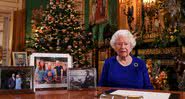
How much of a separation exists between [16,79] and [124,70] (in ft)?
3.33

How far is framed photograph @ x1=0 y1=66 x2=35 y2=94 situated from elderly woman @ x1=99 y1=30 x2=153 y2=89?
85 centimetres

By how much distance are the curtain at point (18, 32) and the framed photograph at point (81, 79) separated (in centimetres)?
745

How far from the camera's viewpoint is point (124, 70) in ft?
7.51

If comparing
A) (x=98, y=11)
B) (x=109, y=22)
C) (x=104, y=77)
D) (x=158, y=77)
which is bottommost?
(x=158, y=77)

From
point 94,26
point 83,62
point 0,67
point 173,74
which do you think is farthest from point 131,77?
point 94,26

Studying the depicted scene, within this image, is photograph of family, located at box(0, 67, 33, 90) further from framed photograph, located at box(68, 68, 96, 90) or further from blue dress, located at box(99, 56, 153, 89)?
blue dress, located at box(99, 56, 153, 89)

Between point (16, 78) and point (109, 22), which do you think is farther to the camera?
point (109, 22)

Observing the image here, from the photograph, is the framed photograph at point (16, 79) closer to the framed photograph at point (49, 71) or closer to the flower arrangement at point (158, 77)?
the framed photograph at point (49, 71)

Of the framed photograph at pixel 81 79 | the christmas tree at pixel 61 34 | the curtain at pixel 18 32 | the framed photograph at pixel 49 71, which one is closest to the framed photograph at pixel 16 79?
the framed photograph at pixel 49 71

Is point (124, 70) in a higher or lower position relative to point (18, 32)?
lower

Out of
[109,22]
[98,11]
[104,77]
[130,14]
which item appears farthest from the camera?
[98,11]

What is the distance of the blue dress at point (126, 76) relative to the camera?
2227 mm

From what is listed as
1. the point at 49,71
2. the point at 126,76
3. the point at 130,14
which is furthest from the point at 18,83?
the point at 130,14

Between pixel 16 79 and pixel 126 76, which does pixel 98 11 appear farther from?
pixel 16 79
